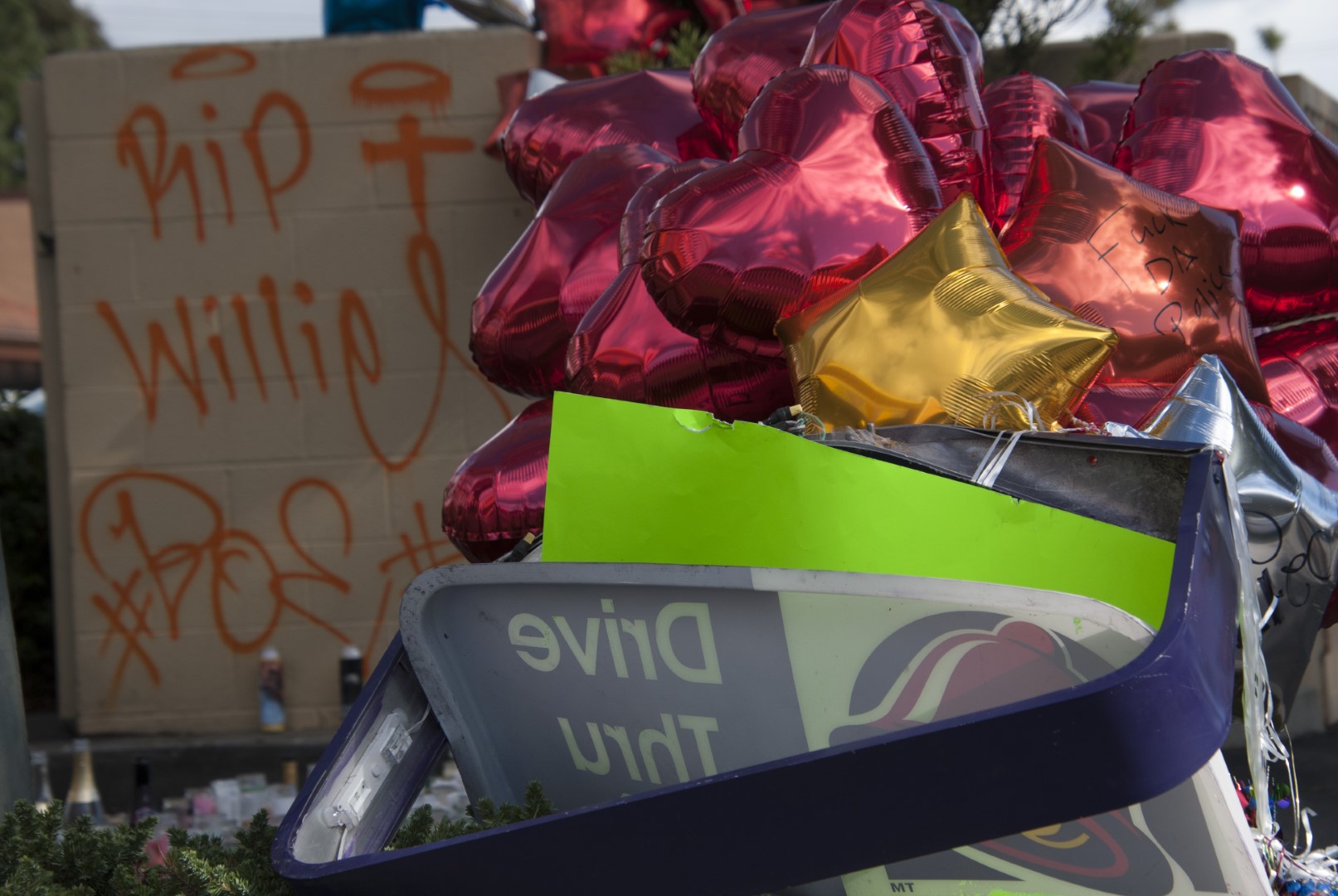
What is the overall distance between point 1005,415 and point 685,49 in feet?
9.65

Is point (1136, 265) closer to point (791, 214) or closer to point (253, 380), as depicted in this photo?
point (791, 214)

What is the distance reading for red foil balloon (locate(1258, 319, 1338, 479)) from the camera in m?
2.42

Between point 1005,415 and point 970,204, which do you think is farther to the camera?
point 970,204

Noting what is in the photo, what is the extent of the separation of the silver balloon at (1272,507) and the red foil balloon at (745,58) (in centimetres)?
114

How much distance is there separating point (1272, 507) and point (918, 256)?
565 millimetres

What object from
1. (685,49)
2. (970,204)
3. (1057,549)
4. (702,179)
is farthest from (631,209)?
(685,49)

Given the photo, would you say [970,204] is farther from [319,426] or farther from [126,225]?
[126,225]

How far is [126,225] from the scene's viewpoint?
5.02m

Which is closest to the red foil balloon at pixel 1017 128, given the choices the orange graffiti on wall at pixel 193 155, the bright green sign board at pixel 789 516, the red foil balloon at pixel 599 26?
the bright green sign board at pixel 789 516

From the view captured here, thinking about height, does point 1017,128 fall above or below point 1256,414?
above

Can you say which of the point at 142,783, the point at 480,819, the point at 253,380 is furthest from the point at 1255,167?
the point at 253,380

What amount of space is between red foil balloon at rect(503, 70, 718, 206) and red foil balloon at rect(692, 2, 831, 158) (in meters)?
0.22

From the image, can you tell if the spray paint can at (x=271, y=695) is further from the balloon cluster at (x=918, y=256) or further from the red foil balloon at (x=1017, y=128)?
the red foil balloon at (x=1017, y=128)

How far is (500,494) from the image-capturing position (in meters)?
2.47
